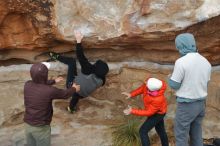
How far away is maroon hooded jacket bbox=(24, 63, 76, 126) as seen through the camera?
443 centimetres

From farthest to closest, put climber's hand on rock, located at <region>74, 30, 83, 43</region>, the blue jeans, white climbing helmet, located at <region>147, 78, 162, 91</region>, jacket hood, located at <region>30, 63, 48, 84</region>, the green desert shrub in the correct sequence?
the green desert shrub → climber's hand on rock, located at <region>74, 30, 83, 43</region> → white climbing helmet, located at <region>147, 78, 162, 91</region> → the blue jeans → jacket hood, located at <region>30, 63, 48, 84</region>

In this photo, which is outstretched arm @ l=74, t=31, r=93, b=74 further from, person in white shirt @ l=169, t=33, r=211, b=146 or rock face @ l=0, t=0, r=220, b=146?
person in white shirt @ l=169, t=33, r=211, b=146

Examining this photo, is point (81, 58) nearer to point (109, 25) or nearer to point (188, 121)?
point (109, 25)

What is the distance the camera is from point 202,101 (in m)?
4.58

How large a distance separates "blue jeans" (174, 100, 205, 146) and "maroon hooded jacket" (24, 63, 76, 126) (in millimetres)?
1139

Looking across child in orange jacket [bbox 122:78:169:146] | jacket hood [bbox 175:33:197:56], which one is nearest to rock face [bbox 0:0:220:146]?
child in orange jacket [bbox 122:78:169:146]

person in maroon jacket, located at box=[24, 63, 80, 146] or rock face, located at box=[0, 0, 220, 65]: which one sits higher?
rock face, located at box=[0, 0, 220, 65]

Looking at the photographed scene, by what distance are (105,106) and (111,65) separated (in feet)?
1.77

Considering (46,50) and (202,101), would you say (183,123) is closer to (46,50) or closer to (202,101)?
→ (202,101)

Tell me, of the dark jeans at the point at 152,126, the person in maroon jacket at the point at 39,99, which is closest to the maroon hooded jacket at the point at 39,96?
the person in maroon jacket at the point at 39,99

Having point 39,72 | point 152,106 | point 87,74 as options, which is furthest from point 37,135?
point 152,106

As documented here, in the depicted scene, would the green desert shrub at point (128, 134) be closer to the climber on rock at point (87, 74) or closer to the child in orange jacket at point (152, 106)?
the child in orange jacket at point (152, 106)

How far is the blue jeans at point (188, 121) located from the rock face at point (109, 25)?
1030mm

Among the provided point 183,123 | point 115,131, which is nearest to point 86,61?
point 115,131
